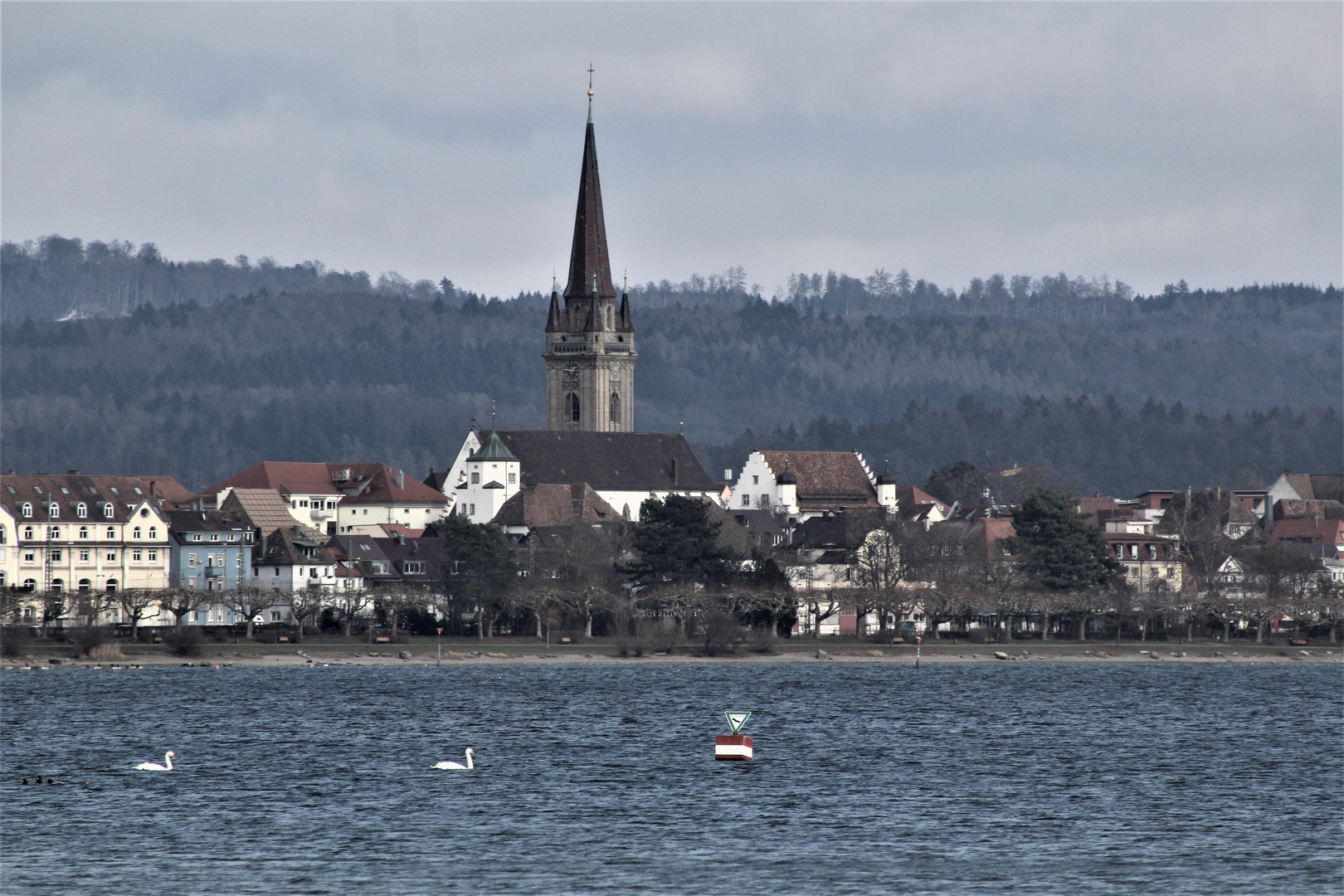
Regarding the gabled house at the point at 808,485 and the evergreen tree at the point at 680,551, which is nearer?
the evergreen tree at the point at 680,551

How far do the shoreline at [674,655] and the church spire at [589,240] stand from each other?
80700mm

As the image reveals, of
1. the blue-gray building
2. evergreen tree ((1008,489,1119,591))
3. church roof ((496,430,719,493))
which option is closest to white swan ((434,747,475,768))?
the blue-gray building

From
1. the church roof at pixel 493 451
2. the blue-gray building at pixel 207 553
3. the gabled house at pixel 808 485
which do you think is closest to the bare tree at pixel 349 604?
the blue-gray building at pixel 207 553

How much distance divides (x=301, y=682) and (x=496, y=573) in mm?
21022

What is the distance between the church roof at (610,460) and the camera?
17025 centimetres

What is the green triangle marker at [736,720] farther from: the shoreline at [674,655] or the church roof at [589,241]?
the church roof at [589,241]

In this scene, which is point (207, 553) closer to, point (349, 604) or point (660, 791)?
point (349, 604)

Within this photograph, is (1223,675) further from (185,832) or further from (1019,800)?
(185,832)

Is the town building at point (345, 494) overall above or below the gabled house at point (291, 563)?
above

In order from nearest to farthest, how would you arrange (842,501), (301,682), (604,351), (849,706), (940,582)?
(849,706) < (301,682) < (940,582) < (842,501) < (604,351)

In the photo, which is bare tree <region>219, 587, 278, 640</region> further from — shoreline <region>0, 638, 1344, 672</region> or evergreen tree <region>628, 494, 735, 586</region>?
evergreen tree <region>628, 494, 735, 586</region>

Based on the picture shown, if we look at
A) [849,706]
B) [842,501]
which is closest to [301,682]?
[849,706]

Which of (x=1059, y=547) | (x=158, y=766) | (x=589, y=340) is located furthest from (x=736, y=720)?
(x=589, y=340)

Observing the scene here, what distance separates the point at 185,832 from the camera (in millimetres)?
49156
